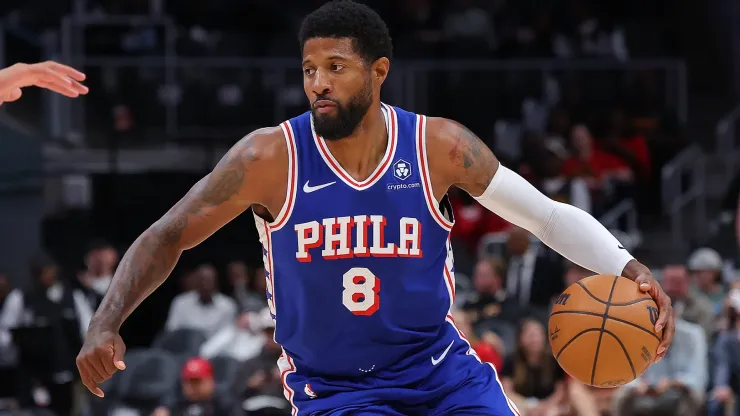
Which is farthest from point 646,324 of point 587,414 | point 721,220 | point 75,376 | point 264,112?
point 264,112

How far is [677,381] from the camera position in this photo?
32.3 ft

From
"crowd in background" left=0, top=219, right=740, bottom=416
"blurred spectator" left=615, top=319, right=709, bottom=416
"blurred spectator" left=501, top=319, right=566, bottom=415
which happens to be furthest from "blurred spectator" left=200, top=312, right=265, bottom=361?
"blurred spectator" left=615, top=319, right=709, bottom=416

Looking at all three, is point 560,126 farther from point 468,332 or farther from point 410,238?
point 410,238

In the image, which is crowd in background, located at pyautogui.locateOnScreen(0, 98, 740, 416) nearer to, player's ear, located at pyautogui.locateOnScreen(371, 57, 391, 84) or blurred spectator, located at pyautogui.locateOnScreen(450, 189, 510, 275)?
blurred spectator, located at pyautogui.locateOnScreen(450, 189, 510, 275)

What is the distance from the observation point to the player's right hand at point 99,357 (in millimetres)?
4102

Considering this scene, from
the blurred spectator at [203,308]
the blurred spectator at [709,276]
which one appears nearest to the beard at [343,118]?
the blurred spectator at [203,308]

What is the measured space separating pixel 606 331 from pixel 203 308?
24.8 feet

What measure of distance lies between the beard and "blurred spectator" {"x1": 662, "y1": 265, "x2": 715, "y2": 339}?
6.61 meters

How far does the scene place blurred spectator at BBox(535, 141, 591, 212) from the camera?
12922 millimetres

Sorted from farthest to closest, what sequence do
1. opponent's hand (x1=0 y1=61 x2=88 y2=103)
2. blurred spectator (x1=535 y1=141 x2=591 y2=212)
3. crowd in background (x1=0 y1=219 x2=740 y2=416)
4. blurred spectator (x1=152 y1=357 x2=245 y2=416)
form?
blurred spectator (x1=535 y1=141 x2=591 y2=212) < blurred spectator (x1=152 y1=357 x2=245 y2=416) < crowd in background (x1=0 y1=219 x2=740 y2=416) < opponent's hand (x1=0 y1=61 x2=88 y2=103)

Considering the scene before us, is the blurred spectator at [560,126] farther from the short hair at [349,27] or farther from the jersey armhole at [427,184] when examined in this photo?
the short hair at [349,27]

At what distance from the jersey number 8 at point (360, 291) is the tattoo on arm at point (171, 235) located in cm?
52

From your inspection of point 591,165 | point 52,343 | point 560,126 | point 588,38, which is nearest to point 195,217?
point 52,343

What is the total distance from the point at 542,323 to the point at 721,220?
4.04m
